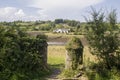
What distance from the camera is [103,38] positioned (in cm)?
2439

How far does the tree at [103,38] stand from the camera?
80.0 ft

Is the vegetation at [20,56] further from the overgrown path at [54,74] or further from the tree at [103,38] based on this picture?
the tree at [103,38]

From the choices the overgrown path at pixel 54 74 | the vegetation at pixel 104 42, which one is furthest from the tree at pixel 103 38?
the overgrown path at pixel 54 74

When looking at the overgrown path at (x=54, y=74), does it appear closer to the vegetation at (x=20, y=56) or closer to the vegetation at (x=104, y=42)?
the vegetation at (x=20, y=56)

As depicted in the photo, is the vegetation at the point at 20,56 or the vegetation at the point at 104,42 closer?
the vegetation at the point at 20,56

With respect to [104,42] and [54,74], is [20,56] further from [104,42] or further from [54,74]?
[104,42]

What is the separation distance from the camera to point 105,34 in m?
24.6

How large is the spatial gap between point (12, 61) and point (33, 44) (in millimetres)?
3998

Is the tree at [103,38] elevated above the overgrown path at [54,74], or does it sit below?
above

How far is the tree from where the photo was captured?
80.0 feet

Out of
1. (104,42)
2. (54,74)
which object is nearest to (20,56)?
(54,74)

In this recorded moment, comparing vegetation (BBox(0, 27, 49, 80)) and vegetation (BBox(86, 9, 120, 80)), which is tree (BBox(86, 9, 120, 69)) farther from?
vegetation (BBox(0, 27, 49, 80))

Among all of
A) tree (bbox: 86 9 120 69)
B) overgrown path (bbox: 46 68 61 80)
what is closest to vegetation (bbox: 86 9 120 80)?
tree (bbox: 86 9 120 69)

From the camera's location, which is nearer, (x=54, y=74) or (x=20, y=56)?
(x=20, y=56)
